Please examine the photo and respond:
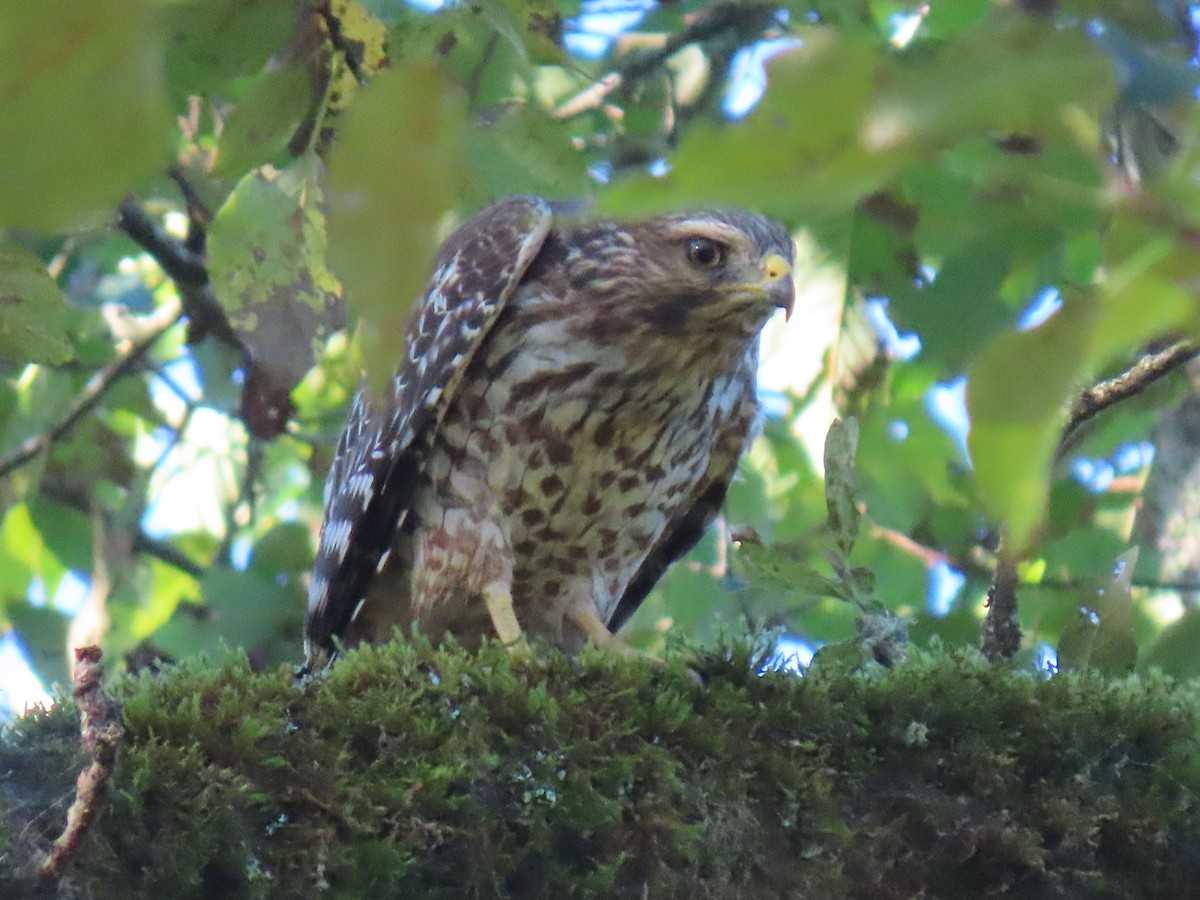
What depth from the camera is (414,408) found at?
11.9ft

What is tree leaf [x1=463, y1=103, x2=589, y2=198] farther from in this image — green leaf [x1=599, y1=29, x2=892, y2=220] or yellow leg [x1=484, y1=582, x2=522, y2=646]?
yellow leg [x1=484, y1=582, x2=522, y2=646]

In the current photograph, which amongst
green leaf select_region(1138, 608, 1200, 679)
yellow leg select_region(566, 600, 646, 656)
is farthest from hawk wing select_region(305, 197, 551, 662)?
green leaf select_region(1138, 608, 1200, 679)

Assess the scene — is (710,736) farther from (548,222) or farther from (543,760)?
(548,222)

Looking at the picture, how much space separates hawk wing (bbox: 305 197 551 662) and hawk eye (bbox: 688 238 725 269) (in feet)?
1.21

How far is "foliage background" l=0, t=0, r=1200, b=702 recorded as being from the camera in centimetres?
53

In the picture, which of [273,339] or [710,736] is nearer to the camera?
[273,339]

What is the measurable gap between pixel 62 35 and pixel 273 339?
1.26 metres

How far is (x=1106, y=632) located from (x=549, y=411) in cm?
141

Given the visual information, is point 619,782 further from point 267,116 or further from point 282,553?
point 282,553

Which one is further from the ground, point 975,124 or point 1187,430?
point 975,124

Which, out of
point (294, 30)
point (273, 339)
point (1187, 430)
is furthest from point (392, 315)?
point (1187, 430)

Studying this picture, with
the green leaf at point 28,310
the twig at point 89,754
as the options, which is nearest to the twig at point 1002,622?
the twig at point 89,754

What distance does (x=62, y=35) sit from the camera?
1.49ft

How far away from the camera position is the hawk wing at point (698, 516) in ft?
12.8
